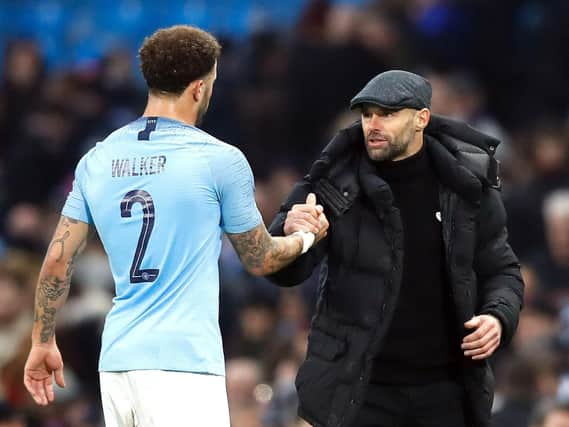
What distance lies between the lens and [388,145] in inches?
246

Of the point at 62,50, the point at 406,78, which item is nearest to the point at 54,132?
the point at 62,50

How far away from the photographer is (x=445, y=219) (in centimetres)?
632

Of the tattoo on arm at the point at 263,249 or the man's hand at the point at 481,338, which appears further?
the man's hand at the point at 481,338

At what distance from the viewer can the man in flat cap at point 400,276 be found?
620cm

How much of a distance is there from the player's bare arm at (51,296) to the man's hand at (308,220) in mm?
788

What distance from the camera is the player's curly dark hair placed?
5.74 meters

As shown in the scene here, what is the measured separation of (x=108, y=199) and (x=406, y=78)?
1.32m

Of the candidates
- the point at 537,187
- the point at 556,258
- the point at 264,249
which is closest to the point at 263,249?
the point at 264,249

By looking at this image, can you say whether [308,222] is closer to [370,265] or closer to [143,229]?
[370,265]

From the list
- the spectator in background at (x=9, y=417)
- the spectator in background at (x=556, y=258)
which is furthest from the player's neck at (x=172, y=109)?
the spectator in background at (x=556, y=258)

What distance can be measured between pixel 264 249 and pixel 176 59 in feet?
2.48

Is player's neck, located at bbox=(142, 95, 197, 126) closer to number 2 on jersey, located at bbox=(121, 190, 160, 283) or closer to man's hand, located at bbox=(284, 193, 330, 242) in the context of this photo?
number 2 on jersey, located at bbox=(121, 190, 160, 283)

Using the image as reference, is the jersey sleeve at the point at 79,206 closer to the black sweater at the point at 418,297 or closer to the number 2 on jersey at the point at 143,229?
the number 2 on jersey at the point at 143,229

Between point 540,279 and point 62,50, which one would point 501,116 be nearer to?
point 540,279
